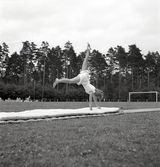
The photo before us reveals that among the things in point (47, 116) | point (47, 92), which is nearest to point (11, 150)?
point (47, 116)

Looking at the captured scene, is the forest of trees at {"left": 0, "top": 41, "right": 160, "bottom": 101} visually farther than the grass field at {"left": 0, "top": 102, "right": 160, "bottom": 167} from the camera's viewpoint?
Yes

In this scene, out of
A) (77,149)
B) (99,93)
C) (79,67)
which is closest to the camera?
(77,149)

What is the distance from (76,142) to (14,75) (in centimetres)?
5968

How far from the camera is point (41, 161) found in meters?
3.83

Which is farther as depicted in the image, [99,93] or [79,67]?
[79,67]

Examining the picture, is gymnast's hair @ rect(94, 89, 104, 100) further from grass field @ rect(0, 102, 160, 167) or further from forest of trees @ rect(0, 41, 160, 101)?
forest of trees @ rect(0, 41, 160, 101)

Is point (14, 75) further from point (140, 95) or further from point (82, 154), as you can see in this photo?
point (82, 154)

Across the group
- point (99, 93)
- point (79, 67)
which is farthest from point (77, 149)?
point (79, 67)

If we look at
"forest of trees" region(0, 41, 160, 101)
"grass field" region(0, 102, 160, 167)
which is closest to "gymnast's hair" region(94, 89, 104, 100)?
"grass field" region(0, 102, 160, 167)

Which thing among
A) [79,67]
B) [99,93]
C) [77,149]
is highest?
[79,67]

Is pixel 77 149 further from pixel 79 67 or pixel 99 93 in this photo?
pixel 79 67

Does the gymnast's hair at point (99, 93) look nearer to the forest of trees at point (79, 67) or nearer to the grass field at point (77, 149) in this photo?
the grass field at point (77, 149)

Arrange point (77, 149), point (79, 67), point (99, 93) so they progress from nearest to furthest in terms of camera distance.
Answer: point (77, 149) → point (99, 93) → point (79, 67)

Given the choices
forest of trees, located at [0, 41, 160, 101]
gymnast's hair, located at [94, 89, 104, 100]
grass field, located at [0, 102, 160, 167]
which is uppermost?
forest of trees, located at [0, 41, 160, 101]
